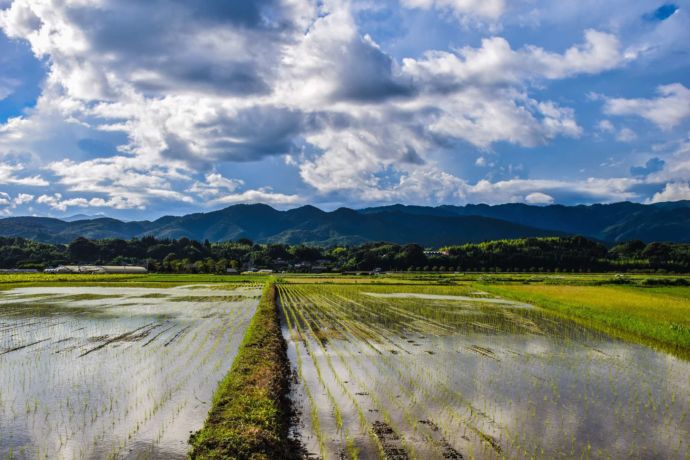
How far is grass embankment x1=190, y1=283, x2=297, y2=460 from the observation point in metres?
7.88

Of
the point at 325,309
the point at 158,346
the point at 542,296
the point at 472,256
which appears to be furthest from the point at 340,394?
the point at 472,256

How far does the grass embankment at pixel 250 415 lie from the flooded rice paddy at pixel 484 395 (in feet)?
1.87

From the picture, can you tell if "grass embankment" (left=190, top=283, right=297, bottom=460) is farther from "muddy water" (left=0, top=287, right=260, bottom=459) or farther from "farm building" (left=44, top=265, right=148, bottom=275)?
"farm building" (left=44, top=265, right=148, bottom=275)

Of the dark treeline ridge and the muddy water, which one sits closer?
the muddy water

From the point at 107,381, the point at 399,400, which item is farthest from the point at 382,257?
the point at 399,400

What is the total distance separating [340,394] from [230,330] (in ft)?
38.1

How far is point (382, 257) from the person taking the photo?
125 metres

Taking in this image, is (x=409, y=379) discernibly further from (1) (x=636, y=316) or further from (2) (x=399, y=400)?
(1) (x=636, y=316)

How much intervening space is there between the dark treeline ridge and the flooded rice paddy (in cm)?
9134

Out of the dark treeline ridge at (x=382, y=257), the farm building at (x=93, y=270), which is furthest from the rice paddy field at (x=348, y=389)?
the dark treeline ridge at (x=382, y=257)

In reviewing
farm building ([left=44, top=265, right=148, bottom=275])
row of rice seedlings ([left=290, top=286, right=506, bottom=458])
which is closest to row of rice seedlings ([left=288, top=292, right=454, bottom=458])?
row of rice seedlings ([left=290, top=286, right=506, bottom=458])

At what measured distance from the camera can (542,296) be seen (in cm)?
4047

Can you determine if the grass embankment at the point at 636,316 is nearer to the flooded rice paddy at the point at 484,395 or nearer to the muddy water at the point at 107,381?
the flooded rice paddy at the point at 484,395

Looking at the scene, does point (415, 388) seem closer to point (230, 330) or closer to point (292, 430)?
point (292, 430)
